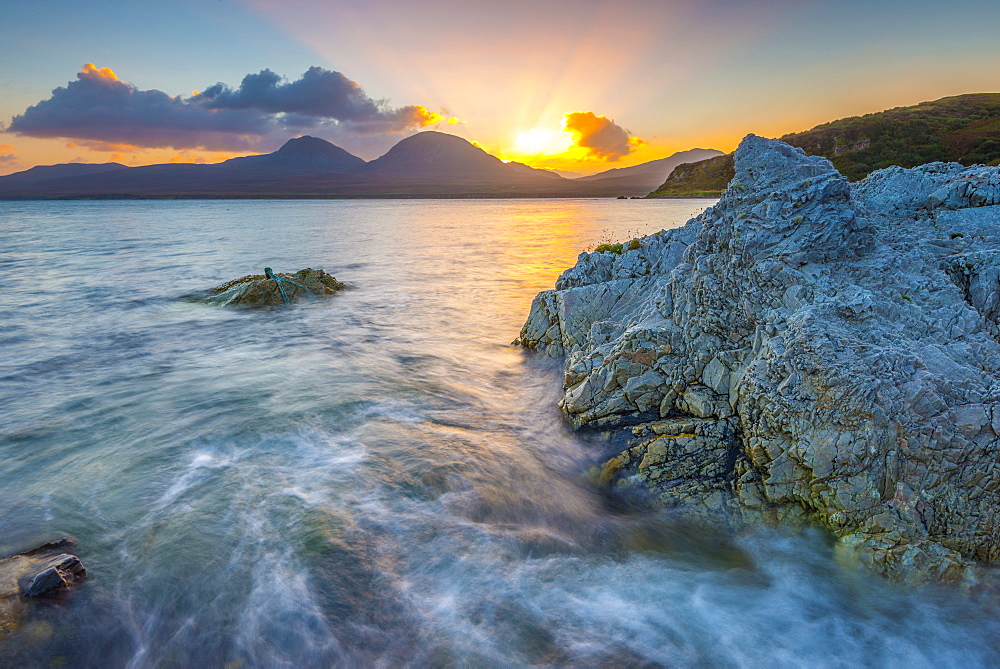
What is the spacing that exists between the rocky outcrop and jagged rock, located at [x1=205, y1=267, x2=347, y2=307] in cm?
1719

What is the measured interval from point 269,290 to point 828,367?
22.7 m

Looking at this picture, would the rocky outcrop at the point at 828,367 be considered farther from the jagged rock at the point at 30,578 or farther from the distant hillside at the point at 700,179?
the distant hillside at the point at 700,179

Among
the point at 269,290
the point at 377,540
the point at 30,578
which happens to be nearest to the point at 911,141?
the point at 269,290

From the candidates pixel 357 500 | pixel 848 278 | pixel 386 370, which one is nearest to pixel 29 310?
pixel 386 370

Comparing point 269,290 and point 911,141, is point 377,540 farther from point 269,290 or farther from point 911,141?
point 911,141

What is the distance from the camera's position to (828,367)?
716 cm

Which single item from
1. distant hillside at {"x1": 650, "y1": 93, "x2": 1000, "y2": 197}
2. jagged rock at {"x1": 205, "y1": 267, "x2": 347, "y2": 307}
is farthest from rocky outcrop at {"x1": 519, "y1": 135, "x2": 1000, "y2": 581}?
distant hillside at {"x1": 650, "y1": 93, "x2": 1000, "y2": 197}

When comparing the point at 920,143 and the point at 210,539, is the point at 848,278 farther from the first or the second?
the point at 920,143

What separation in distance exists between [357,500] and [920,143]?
114 metres

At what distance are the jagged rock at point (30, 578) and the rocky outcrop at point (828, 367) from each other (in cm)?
805

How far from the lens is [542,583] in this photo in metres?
6.77

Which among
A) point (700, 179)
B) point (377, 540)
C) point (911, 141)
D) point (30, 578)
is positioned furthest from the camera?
point (700, 179)

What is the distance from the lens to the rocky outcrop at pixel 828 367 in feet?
21.0

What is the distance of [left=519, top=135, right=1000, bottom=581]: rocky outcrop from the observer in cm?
641
